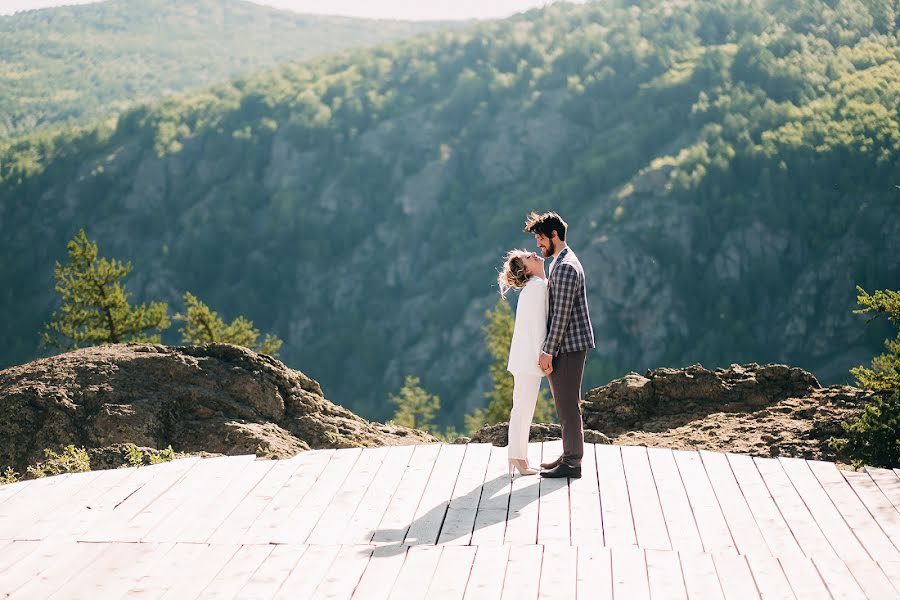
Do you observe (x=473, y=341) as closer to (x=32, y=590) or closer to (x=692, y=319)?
(x=692, y=319)

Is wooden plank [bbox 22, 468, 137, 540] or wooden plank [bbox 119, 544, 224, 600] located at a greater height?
wooden plank [bbox 119, 544, 224, 600]

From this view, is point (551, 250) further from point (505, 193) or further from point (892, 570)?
point (505, 193)

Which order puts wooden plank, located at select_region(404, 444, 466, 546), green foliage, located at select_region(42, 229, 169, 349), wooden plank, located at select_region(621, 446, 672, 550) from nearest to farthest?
wooden plank, located at select_region(621, 446, 672, 550) → wooden plank, located at select_region(404, 444, 466, 546) → green foliage, located at select_region(42, 229, 169, 349)

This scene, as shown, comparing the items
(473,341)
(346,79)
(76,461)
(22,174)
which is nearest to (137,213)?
(22,174)

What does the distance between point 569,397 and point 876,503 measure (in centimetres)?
209

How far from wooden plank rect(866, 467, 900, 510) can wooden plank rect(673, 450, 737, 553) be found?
3.76 ft

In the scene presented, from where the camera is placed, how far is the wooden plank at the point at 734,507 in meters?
5.70

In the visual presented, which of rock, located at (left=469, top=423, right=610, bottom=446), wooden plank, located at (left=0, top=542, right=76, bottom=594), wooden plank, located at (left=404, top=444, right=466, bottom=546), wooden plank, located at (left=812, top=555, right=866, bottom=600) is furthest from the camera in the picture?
rock, located at (left=469, top=423, right=610, bottom=446)

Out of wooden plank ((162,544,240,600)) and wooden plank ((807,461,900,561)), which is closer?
wooden plank ((162,544,240,600))

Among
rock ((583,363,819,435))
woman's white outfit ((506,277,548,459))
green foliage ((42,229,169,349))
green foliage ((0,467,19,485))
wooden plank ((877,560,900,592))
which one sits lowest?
green foliage ((42,229,169,349))

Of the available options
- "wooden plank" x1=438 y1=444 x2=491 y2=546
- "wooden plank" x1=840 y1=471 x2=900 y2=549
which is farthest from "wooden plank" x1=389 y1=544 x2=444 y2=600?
"wooden plank" x1=840 y1=471 x2=900 y2=549

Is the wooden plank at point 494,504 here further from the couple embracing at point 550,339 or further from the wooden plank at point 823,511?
the wooden plank at point 823,511

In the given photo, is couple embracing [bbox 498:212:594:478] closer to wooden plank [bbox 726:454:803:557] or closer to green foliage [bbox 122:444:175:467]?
wooden plank [bbox 726:454:803:557]

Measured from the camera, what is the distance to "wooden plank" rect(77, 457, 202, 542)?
6.05 metres
